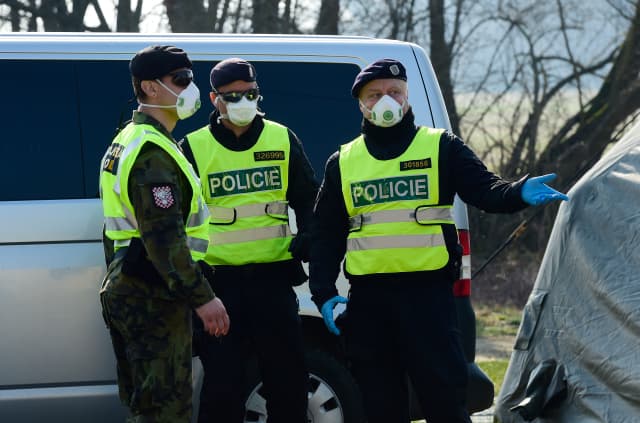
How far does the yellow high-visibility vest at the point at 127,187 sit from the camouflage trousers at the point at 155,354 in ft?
0.74

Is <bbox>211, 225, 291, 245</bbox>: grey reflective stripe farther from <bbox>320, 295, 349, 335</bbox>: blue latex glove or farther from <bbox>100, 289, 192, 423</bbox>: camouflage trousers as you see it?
<bbox>100, 289, 192, 423</bbox>: camouflage trousers

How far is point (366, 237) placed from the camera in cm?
419

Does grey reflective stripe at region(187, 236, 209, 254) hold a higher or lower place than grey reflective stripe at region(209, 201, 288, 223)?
lower

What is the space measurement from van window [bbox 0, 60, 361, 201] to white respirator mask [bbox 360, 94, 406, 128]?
812 millimetres

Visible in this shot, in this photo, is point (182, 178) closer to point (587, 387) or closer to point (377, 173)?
point (377, 173)

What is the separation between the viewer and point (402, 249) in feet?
13.5

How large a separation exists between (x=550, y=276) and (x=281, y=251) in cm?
125

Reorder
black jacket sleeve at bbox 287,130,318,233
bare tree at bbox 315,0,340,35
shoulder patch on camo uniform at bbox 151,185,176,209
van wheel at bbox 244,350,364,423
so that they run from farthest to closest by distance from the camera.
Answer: bare tree at bbox 315,0,340,35
van wheel at bbox 244,350,364,423
black jacket sleeve at bbox 287,130,318,233
shoulder patch on camo uniform at bbox 151,185,176,209

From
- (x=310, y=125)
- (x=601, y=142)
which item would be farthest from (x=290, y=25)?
(x=310, y=125)

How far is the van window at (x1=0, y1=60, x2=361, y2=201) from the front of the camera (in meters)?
4.72

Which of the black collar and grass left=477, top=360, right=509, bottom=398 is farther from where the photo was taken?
grass left=477, top=360, right=509, bottom=398

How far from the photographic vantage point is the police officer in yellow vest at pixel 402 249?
13.3 feet

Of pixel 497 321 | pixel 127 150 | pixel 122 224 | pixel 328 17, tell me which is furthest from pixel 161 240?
pixel 328 17

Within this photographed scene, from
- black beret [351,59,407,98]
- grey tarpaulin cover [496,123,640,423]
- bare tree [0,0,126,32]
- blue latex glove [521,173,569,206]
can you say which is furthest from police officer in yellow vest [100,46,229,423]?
bare tree [0,0,126,32]
